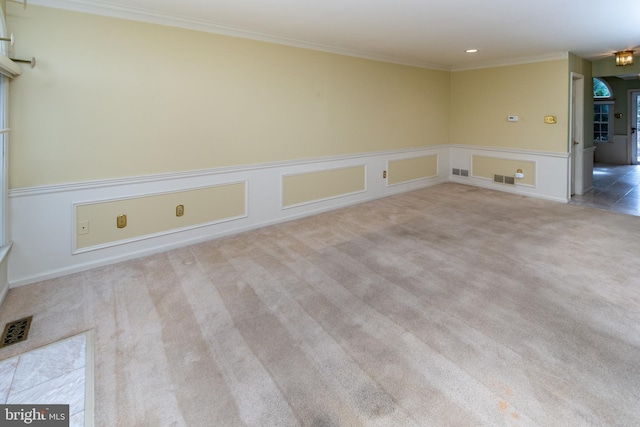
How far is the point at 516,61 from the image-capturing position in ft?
19.6

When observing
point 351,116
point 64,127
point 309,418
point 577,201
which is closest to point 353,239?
point 351,116

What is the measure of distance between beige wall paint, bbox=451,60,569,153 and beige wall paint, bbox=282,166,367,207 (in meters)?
2.74

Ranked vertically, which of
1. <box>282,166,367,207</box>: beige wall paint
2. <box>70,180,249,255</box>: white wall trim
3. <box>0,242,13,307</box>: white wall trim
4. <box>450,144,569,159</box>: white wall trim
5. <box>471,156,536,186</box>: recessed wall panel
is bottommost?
<box>0,242,13,307</box>: white wall trim

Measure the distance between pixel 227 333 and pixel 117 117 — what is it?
2.44m

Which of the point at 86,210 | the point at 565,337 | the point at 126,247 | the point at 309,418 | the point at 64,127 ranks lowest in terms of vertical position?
the point at 309,418

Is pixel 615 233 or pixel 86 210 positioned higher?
pixel 86 210

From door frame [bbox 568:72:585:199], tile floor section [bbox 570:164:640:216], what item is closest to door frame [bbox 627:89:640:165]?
tile floor section [bbox 570:164:640:216]

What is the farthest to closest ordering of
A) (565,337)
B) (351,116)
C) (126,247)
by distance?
(351,116) < (126,247) < (565,337)

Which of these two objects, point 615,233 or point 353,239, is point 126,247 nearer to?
point 353,239

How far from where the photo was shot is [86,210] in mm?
3291

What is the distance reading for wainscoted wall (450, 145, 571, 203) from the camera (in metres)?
5.71

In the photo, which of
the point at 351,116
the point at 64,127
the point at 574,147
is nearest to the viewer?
the point at 64,127

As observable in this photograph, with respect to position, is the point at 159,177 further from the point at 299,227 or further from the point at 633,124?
the point at 633,124

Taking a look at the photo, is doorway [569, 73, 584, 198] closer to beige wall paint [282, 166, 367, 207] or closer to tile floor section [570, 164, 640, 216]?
tile floor section [570, 164, 640, 216]
